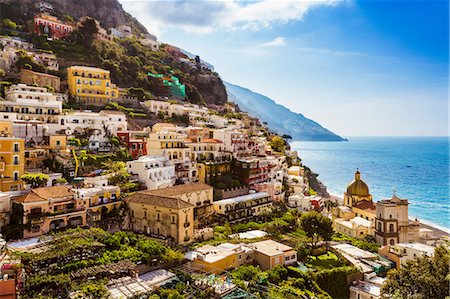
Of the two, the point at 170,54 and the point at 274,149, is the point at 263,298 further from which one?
the point at 170,54

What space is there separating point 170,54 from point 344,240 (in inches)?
2500

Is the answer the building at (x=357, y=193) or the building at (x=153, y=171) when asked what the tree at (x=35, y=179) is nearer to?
the building at (x=153, y=171)

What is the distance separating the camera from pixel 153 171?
3388 centimetres

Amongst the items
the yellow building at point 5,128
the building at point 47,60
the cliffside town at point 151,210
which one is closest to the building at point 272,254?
the cliffside town at point 151,210

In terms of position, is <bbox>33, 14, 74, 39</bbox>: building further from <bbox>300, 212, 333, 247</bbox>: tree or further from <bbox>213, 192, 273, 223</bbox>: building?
<bbox>300, 212, 333, 247</bbox>: tree

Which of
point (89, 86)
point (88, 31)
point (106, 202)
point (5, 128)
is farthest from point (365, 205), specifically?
point (88, 31)

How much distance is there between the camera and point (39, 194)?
25.7 m

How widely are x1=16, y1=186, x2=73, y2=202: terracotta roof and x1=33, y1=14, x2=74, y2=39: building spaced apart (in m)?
43.2

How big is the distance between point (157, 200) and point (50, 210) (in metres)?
7.43

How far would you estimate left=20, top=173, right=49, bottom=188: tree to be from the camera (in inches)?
1092

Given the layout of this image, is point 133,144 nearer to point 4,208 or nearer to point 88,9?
point 4,208

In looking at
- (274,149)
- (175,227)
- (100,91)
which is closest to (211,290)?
(175,227)

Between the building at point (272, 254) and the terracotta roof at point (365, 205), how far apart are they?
64.2 ft

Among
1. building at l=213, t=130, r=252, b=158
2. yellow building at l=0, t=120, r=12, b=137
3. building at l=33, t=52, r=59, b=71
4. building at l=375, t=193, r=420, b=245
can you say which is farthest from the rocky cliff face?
building at l=375, t=193, r=420, b=245
